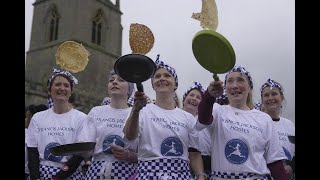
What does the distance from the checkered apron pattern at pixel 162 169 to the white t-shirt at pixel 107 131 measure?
19.6 inches

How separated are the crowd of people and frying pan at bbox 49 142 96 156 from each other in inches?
5.0

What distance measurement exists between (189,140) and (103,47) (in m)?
36.9

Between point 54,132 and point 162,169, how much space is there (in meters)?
1.51

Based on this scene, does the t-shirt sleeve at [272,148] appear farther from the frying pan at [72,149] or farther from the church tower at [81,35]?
A: the church tower at [81,35]

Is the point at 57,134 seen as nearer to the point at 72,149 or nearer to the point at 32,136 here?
the point at 32,136

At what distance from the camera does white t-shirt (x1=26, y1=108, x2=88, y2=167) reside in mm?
4691

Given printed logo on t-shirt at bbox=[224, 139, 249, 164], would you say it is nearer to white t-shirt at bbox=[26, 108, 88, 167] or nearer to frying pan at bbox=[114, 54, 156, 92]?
frying pan at bbox=[114, 54, 156, 92]

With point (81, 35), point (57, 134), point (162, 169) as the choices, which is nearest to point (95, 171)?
point (57, 134)

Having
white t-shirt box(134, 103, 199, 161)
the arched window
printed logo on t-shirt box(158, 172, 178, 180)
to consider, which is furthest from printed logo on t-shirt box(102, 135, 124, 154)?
the arched window

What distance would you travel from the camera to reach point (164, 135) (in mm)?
4043

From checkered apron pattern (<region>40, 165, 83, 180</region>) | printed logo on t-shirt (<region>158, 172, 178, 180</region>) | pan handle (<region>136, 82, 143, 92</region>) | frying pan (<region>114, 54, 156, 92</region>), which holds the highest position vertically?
frying pan (<region>114, 54, 156, 92</region>)

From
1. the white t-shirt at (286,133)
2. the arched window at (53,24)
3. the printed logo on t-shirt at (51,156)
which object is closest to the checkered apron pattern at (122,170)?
the printed logo on t-shirt at (51,156)
